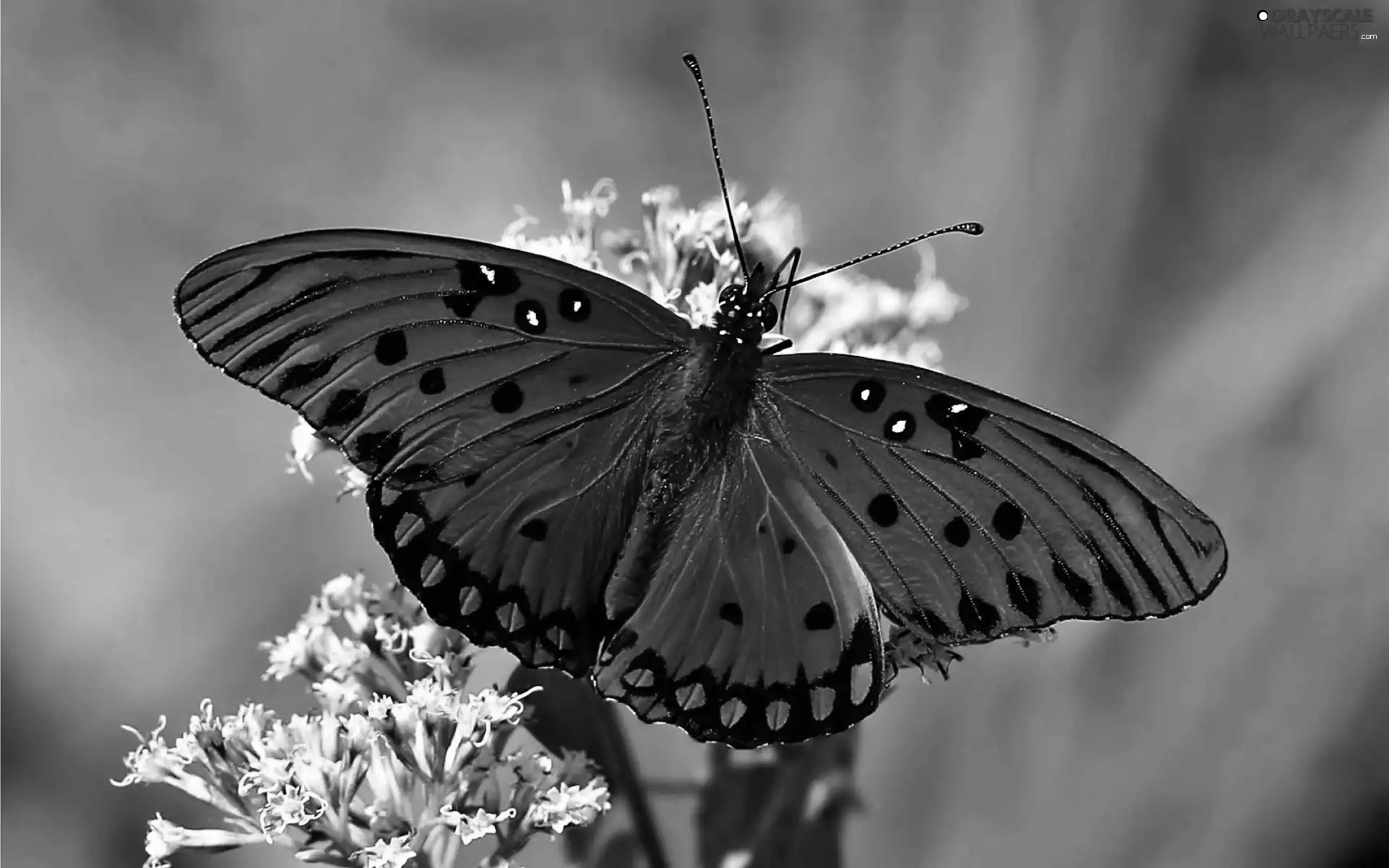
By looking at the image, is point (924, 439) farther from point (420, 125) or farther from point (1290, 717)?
point (420, 125)

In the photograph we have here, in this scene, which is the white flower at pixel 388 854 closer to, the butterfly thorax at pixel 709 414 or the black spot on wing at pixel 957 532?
the butterfly thorax at pixel 709 414

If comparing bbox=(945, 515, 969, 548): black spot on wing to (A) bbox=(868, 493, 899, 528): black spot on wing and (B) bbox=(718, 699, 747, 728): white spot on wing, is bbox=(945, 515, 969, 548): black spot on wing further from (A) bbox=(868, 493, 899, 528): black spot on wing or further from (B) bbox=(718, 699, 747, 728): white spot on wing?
(B) bbox=(718, 699, 747, 728): white spot on wing

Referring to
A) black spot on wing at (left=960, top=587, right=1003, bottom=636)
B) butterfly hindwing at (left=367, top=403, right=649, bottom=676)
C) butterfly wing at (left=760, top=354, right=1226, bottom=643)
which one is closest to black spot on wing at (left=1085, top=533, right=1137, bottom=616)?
butterfly wing at (left=760, top=354, right=1226, bottom=643)

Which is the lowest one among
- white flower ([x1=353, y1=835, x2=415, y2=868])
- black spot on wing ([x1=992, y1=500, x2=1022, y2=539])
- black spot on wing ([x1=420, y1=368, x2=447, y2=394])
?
white flower ([x1=353, y1=835, x2=415, y2=868])

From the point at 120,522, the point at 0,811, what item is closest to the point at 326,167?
Answer: the point at 120,522

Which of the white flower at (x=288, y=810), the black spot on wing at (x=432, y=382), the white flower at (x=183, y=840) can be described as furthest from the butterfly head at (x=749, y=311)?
the white flower at (x=183, y=840)
